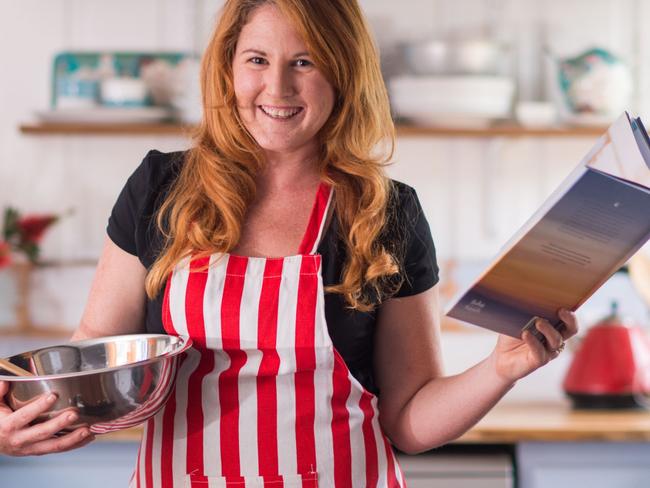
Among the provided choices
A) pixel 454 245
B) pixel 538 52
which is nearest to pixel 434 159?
pixel 454 245

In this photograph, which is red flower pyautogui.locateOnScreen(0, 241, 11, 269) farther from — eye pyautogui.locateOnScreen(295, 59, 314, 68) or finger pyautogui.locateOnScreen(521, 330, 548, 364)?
finger pyautogui.locateOnScreen(521, 330, 548, 364)

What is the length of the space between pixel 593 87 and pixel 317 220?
1.53 metres

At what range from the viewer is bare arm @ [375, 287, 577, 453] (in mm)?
1288

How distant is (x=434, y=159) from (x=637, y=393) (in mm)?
873

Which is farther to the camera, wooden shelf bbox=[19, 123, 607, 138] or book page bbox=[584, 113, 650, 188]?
wooden shelf bbox=[19, 123, 607, 138]

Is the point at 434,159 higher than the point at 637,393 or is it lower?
higher

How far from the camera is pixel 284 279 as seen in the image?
1.31 m

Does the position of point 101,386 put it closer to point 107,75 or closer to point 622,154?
point 622,154

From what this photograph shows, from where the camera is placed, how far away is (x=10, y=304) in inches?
110

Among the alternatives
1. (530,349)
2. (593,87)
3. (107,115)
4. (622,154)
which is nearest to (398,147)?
(593,87)

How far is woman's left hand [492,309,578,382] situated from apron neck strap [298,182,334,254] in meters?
0.29

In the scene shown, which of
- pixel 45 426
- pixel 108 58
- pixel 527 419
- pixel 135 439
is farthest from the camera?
pixel 108 58

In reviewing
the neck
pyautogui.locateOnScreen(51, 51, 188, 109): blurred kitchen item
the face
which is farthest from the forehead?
pyautogui.locateOnScreen(51, 51, 188, 109): blurred kitchen item

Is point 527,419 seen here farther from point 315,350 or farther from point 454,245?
point 315,350
